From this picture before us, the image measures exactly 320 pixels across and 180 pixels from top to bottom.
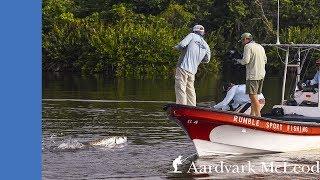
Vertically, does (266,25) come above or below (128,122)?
above

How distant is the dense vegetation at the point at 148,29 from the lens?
45.9 metres

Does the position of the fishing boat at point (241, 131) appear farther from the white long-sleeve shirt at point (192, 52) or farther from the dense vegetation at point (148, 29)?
the dense vegetation at point (148, 29)

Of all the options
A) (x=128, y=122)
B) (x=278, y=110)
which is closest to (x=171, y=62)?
(x=128, y=122)

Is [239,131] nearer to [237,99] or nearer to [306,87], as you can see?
[237,99]

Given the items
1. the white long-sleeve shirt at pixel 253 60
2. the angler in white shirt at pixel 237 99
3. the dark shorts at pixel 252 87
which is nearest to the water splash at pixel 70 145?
the angler in white shirt at pixel 237 99

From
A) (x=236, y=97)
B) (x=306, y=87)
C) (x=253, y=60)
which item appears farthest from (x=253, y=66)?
(x=306, y=87)

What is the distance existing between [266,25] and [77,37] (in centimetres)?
1253

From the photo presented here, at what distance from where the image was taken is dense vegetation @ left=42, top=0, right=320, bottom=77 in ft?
151

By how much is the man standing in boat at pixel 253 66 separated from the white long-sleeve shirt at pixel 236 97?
2.14ft

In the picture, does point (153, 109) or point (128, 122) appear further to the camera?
point (153, 109)

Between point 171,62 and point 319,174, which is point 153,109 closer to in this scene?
point 319,174

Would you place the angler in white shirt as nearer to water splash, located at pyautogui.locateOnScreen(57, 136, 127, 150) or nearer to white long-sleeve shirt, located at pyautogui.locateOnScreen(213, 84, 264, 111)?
white long-sleeve shirt, located at pyautogui.locateOnScreen(213, 84, 264, 111)

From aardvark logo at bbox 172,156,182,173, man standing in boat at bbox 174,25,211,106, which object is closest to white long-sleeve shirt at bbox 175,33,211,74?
man standing in boat at bbox 174,25,211,106

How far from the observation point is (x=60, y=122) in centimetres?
1745
